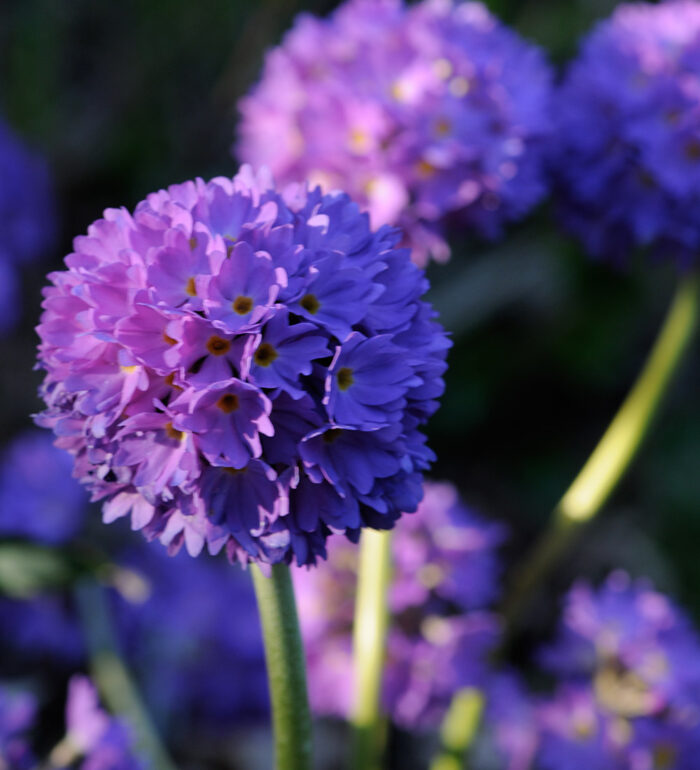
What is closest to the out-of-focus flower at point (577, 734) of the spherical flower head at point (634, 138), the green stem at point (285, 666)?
the green stem at point (285, 666)

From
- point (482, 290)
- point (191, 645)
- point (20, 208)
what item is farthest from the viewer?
point (482, 290)

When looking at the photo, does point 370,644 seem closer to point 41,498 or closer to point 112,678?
point 112,678

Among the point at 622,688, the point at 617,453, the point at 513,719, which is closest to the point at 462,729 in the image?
the point at 513,719

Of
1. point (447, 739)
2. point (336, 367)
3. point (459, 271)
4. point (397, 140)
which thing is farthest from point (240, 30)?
point (336, 367)

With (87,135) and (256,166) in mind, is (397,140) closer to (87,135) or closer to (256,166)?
(256,166)

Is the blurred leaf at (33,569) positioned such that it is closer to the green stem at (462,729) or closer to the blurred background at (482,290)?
the green stem at (462,729)

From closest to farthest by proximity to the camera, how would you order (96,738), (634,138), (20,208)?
1. (96,738)
2. (634,138)
3. (20,208)

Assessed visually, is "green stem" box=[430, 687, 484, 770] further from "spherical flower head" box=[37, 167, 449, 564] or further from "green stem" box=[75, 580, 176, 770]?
"spherical flower head" box=[37, 167, 449, 564]

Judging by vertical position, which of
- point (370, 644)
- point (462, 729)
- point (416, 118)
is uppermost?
point (416, 118)
